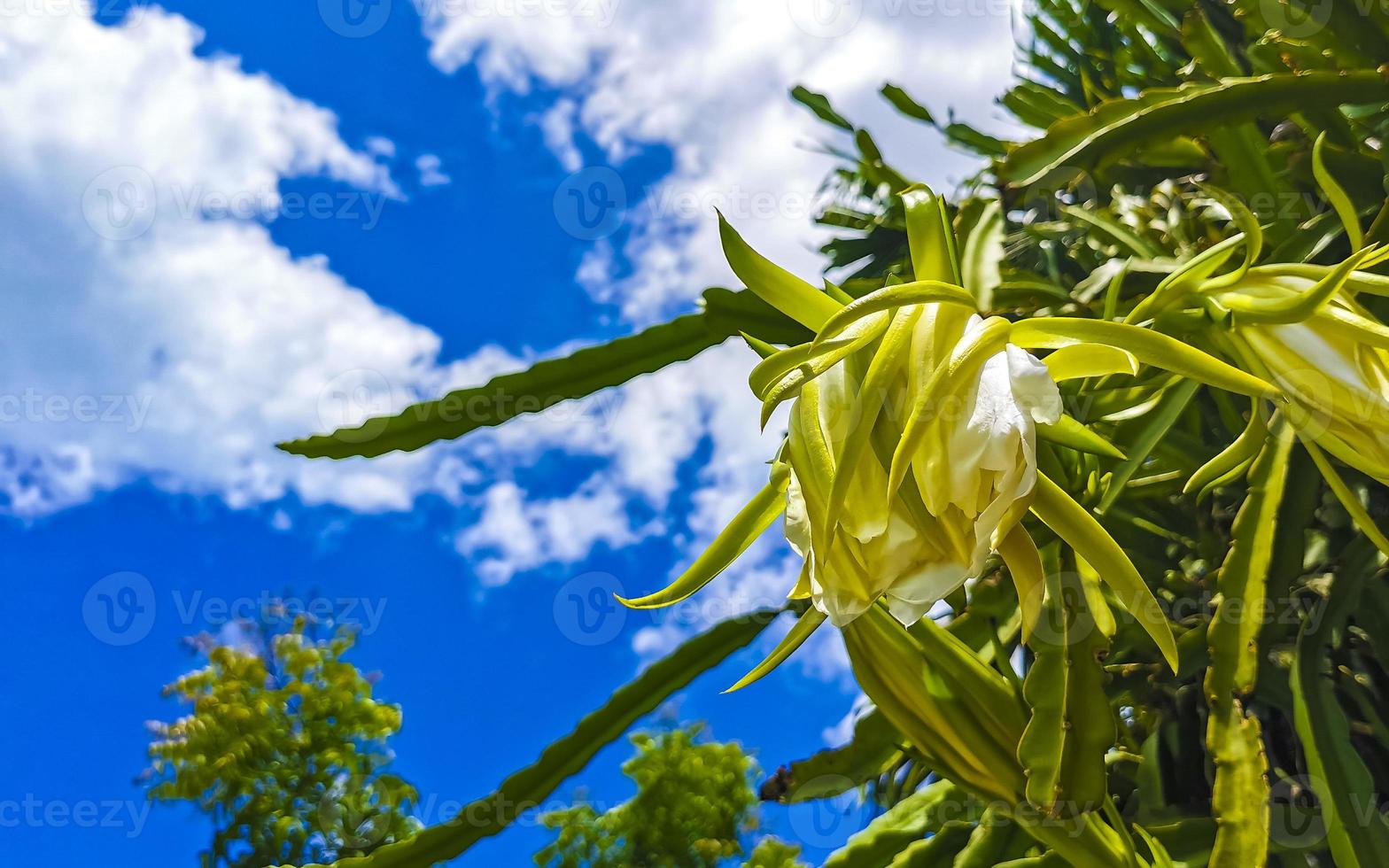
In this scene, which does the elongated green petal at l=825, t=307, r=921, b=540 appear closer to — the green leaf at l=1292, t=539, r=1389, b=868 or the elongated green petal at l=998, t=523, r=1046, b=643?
the elongated green petal at l=998, t=523, r=1046, b=643

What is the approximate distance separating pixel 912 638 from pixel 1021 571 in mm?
217

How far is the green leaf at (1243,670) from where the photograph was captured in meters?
0.56

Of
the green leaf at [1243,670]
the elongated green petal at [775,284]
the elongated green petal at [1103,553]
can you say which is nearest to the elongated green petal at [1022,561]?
the elongated green petal at [1103,553]

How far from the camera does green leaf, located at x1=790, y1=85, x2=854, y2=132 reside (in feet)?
4.17

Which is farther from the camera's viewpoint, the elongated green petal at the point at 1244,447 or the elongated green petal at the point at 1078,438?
Answer: the elongated green petal at the point at 1244,447

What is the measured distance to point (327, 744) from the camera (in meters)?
4.07

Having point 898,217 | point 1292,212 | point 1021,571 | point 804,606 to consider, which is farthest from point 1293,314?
point 898,217

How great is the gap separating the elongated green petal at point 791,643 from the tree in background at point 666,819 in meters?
4.50

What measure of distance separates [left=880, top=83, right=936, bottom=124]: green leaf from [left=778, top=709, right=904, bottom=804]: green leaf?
0.81 metres

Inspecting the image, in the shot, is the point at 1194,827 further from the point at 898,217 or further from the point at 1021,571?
the point at 898,217

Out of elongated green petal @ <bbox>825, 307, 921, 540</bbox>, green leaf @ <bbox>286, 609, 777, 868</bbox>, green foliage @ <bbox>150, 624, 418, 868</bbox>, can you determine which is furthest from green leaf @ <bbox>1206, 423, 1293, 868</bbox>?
green foliage @ <bbox>150, 624, 418, 868</bbox>

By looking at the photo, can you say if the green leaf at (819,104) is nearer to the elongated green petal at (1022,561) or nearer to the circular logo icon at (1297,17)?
the circular logo icon at (1297,17)

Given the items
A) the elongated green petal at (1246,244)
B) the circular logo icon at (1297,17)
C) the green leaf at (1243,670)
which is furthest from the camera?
the circular logo icon at (1297,17)

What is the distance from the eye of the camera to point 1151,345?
0.35m
